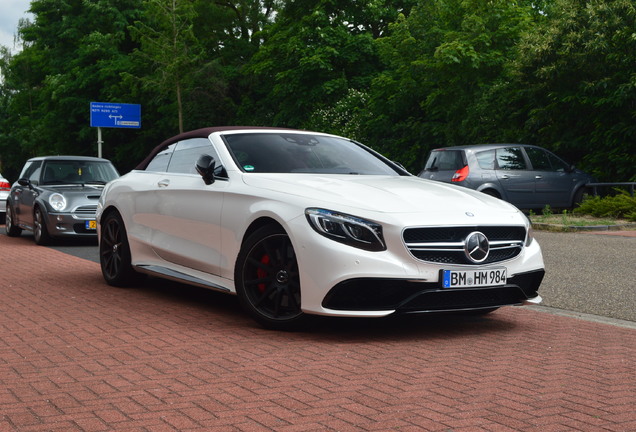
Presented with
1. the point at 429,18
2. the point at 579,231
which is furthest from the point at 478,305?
the point at 429,18

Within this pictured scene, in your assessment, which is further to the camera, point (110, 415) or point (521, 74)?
point (521, 74)

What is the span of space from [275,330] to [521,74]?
60.9 ft

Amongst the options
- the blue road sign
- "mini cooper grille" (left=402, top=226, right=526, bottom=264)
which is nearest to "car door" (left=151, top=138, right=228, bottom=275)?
"mini cooper grille" (left=402, top=226, right=526, bottom=264)

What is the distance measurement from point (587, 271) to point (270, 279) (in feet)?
17.0

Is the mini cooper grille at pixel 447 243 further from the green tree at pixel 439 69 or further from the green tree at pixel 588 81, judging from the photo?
the green tree at pixel 439 69

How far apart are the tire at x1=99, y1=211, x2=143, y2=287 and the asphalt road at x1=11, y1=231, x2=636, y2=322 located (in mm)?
3107

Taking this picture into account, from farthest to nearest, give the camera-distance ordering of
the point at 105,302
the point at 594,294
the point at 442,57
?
the point at 442,57 < the point at 594,294 < the point at 105,302

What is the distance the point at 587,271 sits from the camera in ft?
32.3

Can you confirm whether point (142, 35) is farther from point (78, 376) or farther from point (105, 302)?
point (78, 376)

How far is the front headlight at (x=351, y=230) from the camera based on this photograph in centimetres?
554

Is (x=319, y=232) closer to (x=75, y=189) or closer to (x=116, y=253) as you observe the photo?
(x=116, y=253)

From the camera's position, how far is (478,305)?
5855mm

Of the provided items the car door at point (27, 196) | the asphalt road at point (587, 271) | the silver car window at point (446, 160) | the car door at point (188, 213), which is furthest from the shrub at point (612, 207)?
the car door at point (188, 213)

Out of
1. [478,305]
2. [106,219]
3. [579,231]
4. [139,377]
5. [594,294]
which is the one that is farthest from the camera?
[579,231]
